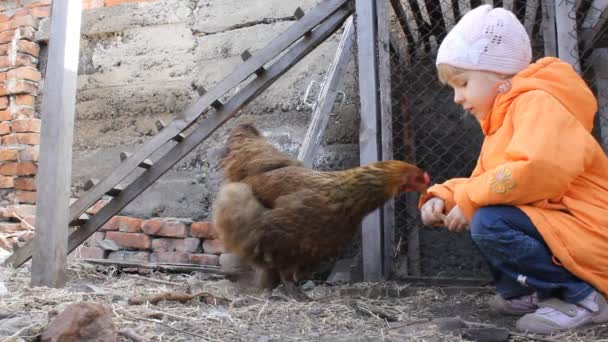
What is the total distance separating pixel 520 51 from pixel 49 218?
2.08 m

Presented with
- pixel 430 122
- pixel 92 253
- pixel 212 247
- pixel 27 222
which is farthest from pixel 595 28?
pixel 27 222

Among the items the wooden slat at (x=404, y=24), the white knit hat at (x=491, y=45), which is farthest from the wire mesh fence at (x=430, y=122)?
the white knit hat at (x=491, y=45)

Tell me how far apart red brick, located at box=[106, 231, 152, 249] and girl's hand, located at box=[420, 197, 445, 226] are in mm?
2304

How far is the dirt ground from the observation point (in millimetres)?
1724

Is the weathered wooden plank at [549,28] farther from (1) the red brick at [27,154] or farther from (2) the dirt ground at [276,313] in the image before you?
(1) the red brick at [27,154]

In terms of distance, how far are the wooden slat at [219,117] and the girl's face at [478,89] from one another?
1156mm

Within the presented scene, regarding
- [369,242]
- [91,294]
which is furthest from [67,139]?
[369,242]

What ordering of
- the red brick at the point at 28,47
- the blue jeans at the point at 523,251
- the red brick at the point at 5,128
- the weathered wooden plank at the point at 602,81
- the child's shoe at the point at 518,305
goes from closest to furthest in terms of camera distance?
the blue jeans at the point at 523,251
the child's shoe at the point at 518,305
the weathered wooden plank at the point at 602,81
the red brick at the point at 5,128
the red brick at the point at 28,47

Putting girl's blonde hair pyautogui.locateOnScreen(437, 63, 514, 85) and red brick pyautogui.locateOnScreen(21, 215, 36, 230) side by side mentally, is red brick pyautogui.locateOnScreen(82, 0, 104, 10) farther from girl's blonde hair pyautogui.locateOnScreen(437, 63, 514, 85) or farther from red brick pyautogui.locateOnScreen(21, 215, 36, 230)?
girl's blonde hair pyautogui.locateOnScreen(437, 63, 514, 85)

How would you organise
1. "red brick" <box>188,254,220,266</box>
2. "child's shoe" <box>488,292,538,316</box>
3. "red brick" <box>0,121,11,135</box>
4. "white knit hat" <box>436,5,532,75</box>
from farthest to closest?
"red brick" <box>0,121,11,135</box>
"red brick" <box>188,254,220,266</box>
"child's shoe" <box>488,292,538,316</box>
"white knit hat" <box>436,5,532,75</box>

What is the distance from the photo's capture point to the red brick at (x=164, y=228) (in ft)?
12.3

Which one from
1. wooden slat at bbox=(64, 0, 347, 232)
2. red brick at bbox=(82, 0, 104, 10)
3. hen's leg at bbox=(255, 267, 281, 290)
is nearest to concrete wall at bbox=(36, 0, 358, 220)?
red brick at bbox=(82, 0, 104, 10)

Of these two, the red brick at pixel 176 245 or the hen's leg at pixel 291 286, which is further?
the red brick at pixel 176 245

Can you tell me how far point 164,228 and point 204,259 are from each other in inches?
14.8
